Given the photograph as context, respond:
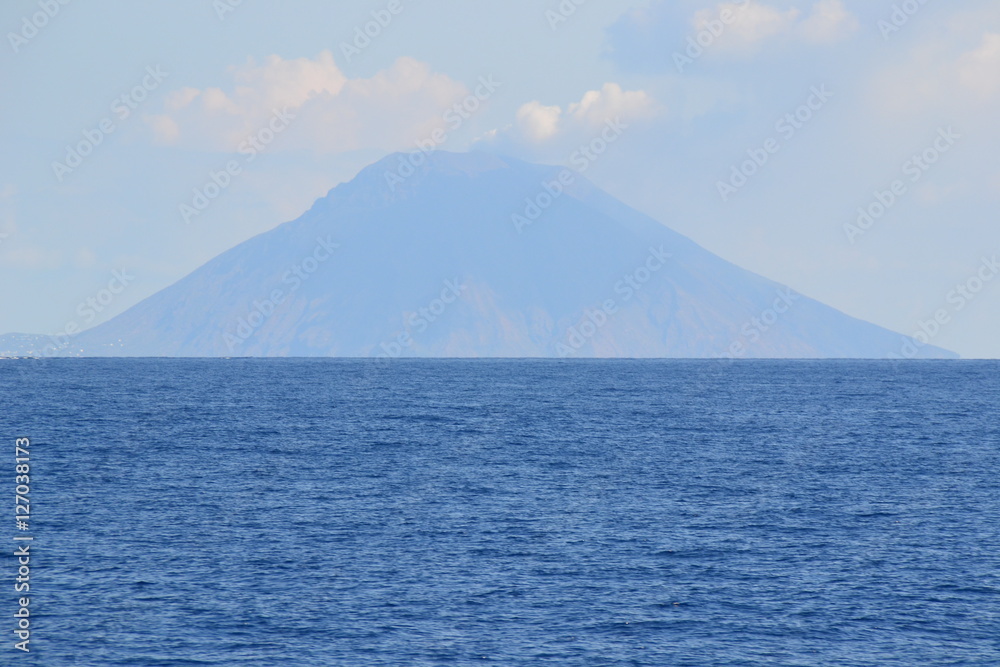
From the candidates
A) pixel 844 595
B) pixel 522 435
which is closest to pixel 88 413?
pixel 522 435

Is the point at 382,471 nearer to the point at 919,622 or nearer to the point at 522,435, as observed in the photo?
the point at 522,435

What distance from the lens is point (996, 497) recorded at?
69.1 metres

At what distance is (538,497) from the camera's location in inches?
2685

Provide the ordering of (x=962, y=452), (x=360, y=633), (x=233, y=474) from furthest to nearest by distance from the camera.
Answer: (x=962, y=452) → (x=233, y=474) → (x=360, y=633)

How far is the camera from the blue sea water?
38.7 meters

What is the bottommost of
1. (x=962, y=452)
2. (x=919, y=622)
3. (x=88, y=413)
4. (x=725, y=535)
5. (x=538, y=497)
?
(x=919, y=622)

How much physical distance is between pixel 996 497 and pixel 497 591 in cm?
4131

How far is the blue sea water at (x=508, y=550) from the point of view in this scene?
38.7 meters

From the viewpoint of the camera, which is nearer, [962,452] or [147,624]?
[147,624]

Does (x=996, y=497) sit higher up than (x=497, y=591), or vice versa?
(x=996, y=497)

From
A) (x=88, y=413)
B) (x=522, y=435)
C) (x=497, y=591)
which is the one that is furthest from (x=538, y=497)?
(x=88, y=413)

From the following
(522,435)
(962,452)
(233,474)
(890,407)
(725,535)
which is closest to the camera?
(725,535)

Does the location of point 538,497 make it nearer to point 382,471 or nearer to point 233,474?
point 382,471

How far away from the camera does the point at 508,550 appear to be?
52.3m
